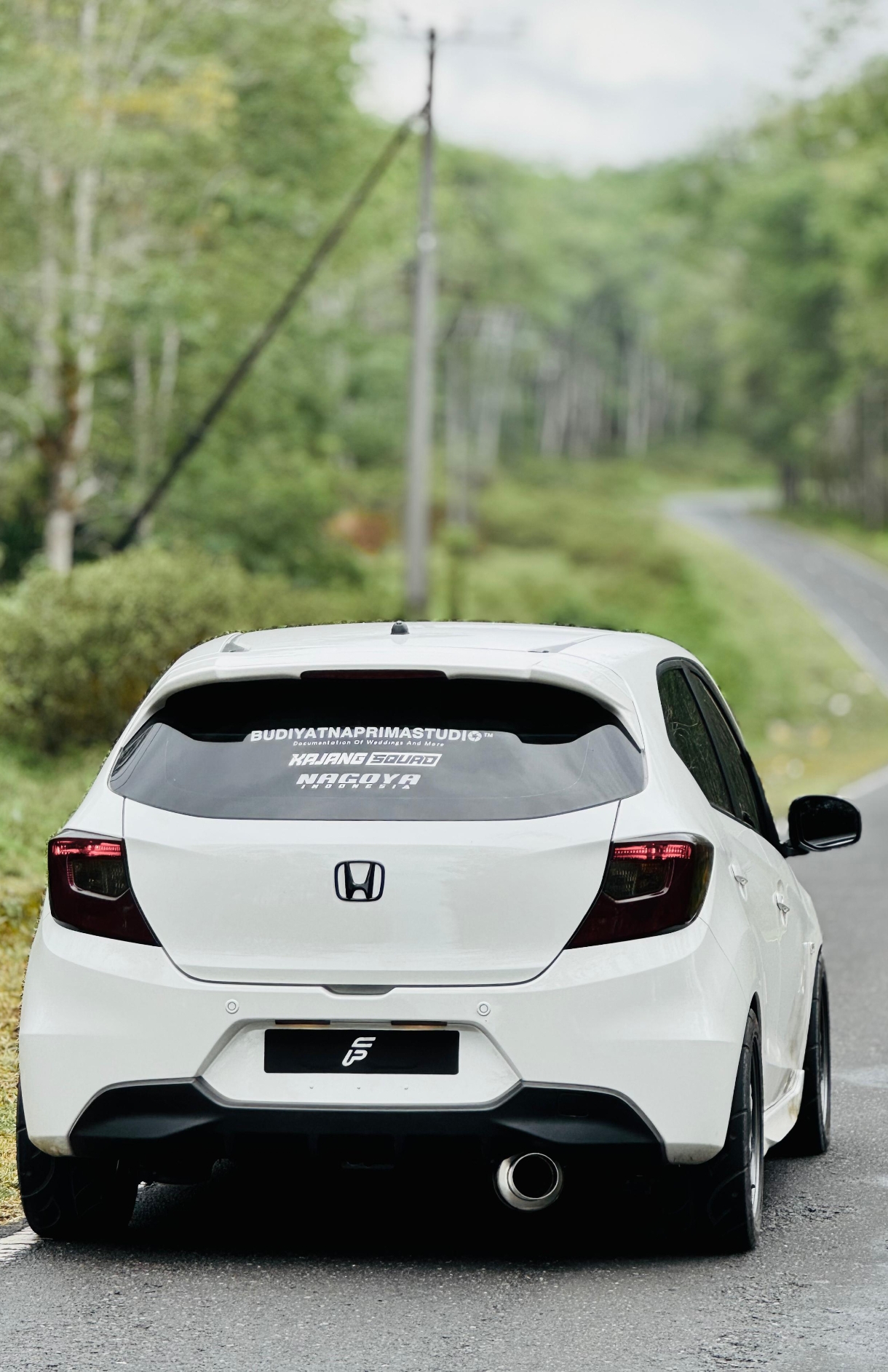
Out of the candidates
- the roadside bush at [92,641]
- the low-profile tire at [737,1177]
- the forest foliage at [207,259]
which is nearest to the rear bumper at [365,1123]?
the low-profile tire at [737,1177]

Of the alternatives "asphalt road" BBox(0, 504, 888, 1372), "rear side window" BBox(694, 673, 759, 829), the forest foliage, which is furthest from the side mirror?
the forest foliage

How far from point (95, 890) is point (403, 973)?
31.4 inches

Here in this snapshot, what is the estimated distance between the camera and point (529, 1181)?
553 cm

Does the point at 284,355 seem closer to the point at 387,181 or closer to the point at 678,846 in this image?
the point at 387,181

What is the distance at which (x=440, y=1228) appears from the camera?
19.0 ft

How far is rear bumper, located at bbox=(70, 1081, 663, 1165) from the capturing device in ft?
16.4

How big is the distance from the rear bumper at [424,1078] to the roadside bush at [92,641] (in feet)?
46.2

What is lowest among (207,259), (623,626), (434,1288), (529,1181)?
(623,626)

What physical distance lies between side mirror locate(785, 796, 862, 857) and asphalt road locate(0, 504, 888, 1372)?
3.39 ft

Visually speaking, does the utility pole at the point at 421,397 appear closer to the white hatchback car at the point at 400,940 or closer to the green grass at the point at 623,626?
the green grass at the point at 623,626

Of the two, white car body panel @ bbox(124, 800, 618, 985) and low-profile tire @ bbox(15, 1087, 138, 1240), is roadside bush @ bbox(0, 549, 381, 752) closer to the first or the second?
low-profile tire @ bbox(15, 1087, 138, 1240)

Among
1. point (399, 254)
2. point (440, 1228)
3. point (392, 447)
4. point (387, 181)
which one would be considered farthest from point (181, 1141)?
point (392, 447)

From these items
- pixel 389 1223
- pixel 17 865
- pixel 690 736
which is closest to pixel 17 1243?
pixel 389 1223

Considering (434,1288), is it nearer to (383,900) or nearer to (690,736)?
(383,900)
